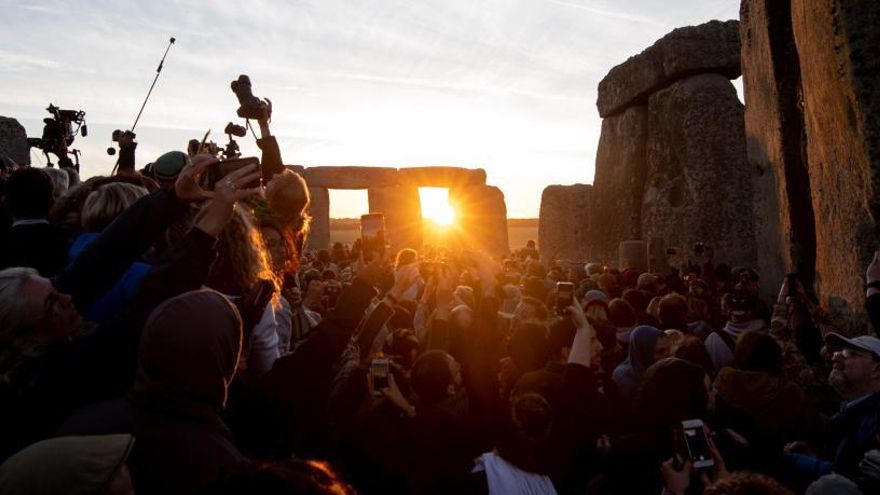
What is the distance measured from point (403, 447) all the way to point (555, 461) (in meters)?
0.68

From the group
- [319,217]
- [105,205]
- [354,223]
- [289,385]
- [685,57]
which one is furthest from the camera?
[354,223]

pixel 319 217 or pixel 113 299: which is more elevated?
pixel 319 217

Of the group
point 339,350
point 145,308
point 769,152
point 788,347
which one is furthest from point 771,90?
point 145,308

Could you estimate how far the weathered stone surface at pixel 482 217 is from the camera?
2236cm

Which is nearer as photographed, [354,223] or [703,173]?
[703,173]

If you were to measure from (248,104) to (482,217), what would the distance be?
19893mm

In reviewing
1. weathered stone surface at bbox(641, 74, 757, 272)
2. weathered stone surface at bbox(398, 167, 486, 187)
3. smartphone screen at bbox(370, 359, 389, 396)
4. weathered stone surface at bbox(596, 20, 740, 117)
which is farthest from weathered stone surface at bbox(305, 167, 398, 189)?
smartphone screen at bbox(370, 359, 389, 396)

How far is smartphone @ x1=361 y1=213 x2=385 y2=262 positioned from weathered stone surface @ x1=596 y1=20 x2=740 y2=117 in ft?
32.4

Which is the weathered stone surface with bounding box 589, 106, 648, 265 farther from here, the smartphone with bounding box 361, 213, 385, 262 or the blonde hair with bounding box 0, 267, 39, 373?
the blonde hair with bounding box 0, 267, 39, 373

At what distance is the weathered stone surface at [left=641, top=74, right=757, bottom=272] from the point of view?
10719 mm

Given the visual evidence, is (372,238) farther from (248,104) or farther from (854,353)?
(854,353)

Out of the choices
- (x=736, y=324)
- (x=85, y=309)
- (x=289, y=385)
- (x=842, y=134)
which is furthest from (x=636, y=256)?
(x=85, y=309)

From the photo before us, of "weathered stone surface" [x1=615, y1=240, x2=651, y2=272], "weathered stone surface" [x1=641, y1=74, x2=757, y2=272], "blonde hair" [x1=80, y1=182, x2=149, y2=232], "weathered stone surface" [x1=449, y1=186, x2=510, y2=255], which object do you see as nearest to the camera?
"blonde hair" [x1=80, y1=182, x2=149, y2=232]

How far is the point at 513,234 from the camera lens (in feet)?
205
